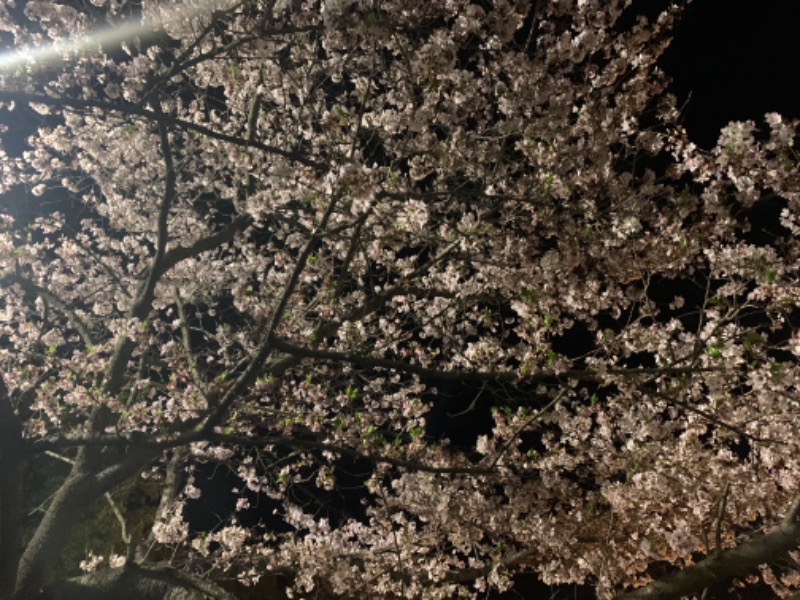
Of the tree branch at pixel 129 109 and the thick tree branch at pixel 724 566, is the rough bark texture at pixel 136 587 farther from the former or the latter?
the tree branch at pixel 129 109

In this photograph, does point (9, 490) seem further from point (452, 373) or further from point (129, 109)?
point (452, 373)

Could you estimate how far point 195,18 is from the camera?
7.00 meters

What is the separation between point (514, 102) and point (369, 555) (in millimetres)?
8110

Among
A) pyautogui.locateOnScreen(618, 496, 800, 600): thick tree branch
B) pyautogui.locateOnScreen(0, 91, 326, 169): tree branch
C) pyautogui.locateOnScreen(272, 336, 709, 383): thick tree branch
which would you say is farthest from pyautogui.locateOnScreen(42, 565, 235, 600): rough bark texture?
pyautogui.locateOnScreen(0, 91, 326, 169): tree branch

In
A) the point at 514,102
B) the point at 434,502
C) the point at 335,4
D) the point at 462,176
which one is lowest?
the point at 434,502

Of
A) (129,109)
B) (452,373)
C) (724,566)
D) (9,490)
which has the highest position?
(129,109)

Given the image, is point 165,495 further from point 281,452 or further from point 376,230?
point 376,230

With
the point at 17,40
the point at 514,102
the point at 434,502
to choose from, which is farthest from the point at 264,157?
the point at 434,502

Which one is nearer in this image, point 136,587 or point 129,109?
point 129,109

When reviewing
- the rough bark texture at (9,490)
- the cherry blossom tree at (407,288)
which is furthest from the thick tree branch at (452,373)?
the rough bark texture at (9,490)

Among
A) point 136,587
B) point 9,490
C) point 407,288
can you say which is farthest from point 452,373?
point 9,490

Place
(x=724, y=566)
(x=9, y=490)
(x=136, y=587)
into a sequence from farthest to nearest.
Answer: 1. (x=136, y=587)
2. (x=9, y=490)
3. (x=724, y=566)

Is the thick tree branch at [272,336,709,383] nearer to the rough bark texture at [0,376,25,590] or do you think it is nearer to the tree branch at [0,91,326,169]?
the tree branch at [0,91,326,169]

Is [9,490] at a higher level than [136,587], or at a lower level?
higher
